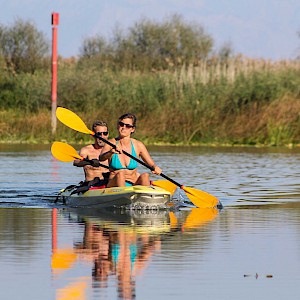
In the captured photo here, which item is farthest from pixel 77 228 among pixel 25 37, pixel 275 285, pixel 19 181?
pixel 25 37

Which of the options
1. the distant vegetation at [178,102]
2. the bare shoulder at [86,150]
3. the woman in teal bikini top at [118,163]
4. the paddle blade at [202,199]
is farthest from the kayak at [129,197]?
the distant vegetation at [178,102]

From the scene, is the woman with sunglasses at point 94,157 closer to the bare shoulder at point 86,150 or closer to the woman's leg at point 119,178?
the bare shoulder at point 86,150

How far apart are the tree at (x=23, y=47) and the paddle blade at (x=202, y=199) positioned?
114 ft

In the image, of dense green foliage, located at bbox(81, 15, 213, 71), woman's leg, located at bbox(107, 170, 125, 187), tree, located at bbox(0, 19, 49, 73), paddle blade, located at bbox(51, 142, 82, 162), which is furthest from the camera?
dense green foliage, located at bbox(81, 15, 213, 71)

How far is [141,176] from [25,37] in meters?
38.5

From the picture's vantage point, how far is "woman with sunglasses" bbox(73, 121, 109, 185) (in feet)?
60.7

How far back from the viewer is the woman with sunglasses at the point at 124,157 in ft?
57.6

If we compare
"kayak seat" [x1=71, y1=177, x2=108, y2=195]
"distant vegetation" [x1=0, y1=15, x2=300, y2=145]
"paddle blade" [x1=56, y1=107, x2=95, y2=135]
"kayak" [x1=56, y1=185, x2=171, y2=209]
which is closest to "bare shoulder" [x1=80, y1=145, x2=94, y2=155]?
"kayak seat" [x1=71, y1=177, x2=108, y2=195]

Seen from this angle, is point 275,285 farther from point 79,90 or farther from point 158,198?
point 79,90

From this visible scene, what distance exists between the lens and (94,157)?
62.3 feet

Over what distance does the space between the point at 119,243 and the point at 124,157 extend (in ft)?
16.5

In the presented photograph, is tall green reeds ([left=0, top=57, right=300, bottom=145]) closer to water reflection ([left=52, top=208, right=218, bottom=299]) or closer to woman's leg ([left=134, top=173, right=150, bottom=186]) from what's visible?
woman's leg ([left=134, top=173, right=150, bottom=186])

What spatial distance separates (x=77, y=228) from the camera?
14680 millimetres

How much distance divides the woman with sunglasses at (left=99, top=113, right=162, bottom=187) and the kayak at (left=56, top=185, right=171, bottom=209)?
10.7 inches
